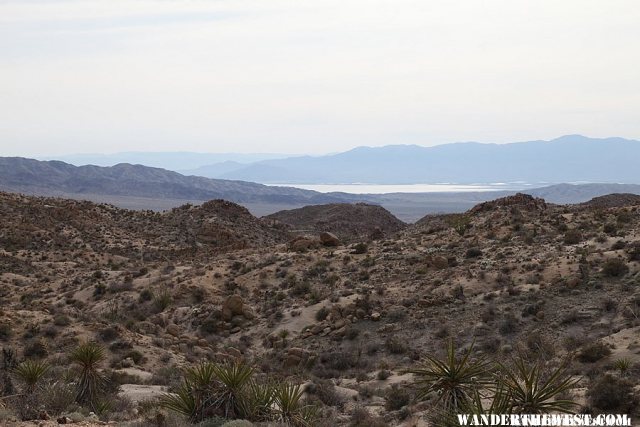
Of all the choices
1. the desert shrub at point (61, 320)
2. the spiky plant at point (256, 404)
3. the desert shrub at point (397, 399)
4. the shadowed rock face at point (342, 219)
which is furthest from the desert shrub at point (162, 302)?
the shadowed rock face at point (342, 219)

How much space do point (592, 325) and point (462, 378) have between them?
892 cm

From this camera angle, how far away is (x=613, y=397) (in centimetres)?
1024

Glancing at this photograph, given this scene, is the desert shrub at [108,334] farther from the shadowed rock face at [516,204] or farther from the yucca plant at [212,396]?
the shadowed rock face at [516,204]

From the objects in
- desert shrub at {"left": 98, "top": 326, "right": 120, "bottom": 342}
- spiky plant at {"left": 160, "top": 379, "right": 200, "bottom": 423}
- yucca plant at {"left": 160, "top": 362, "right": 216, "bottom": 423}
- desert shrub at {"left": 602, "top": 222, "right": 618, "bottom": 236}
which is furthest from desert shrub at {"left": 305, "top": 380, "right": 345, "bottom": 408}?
desert shrub at {"left": 602, "top": 222, "right": 618, "bottom": 236}

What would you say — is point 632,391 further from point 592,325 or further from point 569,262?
point 569,262

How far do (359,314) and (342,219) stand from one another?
50925mm

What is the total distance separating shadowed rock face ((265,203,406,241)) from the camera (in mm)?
67750

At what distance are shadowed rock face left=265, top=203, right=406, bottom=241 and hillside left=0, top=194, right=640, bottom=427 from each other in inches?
1319

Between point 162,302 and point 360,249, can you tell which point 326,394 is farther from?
point 360,249

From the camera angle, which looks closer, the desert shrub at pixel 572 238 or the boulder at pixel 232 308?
the boulder at pixel 232 308

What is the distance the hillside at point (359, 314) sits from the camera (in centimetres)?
1266

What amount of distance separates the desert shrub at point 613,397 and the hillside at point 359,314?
2 cm

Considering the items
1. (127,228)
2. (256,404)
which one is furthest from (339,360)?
(127,228)

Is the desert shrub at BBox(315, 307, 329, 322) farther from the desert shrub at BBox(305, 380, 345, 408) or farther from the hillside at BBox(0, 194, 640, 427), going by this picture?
the desert shrub at BBox(305, 380, 345, 408)
